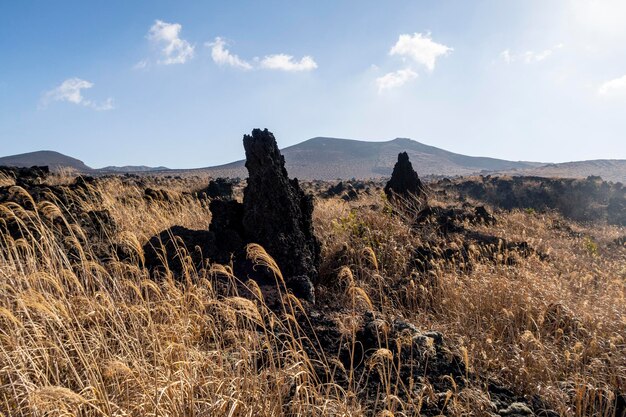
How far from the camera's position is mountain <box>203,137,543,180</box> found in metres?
91.4

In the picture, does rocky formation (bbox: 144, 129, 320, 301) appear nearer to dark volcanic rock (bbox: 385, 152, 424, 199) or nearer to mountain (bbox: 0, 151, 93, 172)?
dark volcanic rock (bbox: 385, 152, 424, 199)

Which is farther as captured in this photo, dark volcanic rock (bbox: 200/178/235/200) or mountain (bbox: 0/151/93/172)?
mountain (bbox: 0/151/93/172)

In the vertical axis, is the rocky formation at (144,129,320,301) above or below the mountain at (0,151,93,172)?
below

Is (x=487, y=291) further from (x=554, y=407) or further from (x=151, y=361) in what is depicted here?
(x=151, y=361)

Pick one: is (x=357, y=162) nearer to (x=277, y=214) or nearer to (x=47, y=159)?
(x=47, y=159)

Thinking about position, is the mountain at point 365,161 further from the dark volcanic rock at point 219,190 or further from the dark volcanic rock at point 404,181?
the dark volcanic rock at point 404,181

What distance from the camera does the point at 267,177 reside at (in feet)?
18.5

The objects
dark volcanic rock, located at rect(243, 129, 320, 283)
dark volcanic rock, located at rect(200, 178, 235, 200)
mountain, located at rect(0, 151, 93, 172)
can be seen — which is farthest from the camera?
mountain, located at rect(0, 151, 93, 172)

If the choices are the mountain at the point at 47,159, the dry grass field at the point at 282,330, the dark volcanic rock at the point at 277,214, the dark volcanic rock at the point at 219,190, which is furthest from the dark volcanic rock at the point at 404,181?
the mountain at the point at 47,159

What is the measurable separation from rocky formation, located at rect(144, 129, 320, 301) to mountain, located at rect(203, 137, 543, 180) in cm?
7622

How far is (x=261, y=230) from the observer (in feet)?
17.7

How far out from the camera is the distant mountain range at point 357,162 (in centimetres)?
8600

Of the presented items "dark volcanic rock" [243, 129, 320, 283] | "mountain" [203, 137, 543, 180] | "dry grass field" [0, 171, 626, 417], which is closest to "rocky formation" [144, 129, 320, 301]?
"dark volcanic rock" [243, 129, 320, 283]

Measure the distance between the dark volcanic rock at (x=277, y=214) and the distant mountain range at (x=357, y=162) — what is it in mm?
72581
